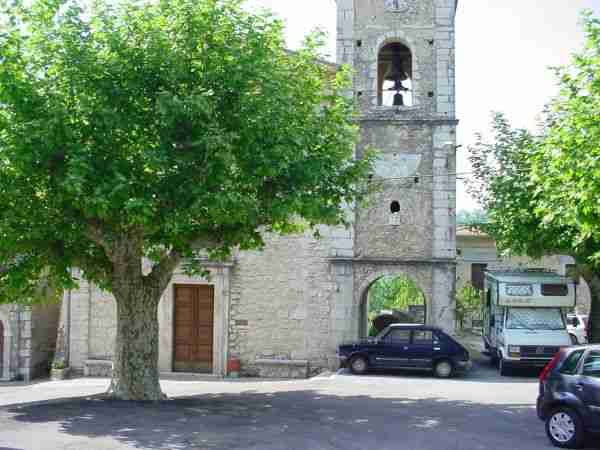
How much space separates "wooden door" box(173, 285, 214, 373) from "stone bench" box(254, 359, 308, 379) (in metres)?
1.59

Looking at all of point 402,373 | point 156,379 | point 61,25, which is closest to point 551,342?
point 402,373

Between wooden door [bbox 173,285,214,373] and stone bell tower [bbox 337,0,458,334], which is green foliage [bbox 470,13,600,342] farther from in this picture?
wooden door [bbox 173,285,214,373]

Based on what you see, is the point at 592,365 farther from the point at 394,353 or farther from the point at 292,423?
the point at 394,353

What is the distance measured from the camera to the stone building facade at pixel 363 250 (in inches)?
746

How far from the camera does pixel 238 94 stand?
1191cm

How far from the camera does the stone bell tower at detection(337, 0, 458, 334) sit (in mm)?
18828

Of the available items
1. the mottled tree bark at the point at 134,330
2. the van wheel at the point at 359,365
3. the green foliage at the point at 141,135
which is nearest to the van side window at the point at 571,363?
the green foliage at the point at 141,135

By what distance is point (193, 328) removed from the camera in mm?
20250

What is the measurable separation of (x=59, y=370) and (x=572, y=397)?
1531cm

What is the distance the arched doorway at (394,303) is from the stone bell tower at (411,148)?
7.94m

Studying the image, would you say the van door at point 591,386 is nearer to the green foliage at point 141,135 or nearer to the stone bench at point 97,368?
the green foliage at point 141,135

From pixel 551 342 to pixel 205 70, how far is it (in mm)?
11074

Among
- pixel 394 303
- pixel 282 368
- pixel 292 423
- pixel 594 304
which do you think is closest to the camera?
pixel 292 423

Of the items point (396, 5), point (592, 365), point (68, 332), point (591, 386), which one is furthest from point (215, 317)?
point (591, 386)
